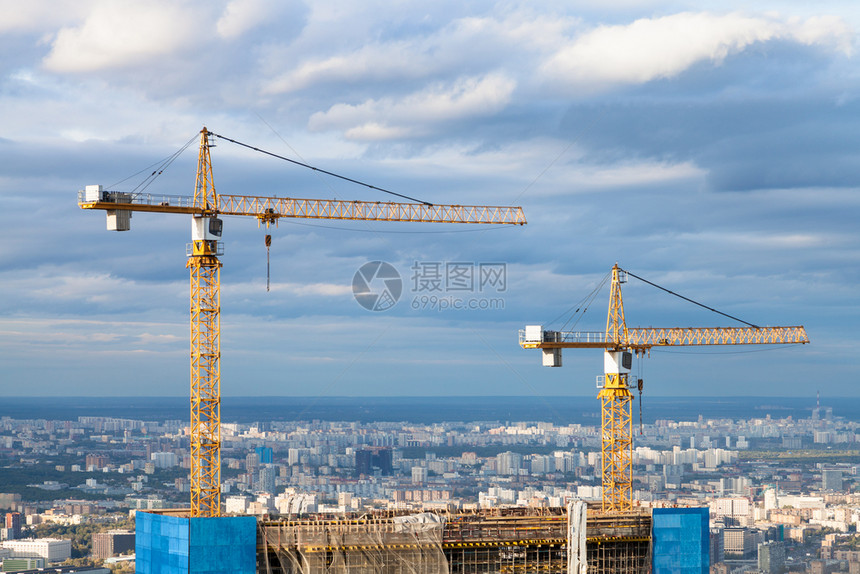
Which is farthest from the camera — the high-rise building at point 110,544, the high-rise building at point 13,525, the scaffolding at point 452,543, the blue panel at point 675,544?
the high-rise building at point 13,525

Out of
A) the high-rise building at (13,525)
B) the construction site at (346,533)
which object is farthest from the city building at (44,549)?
the construction site at (346,533)

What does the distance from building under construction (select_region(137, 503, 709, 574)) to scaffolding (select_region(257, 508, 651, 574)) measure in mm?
52

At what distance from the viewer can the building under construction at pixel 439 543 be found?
5772 cm

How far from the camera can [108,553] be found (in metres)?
153

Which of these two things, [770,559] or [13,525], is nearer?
[770,559]

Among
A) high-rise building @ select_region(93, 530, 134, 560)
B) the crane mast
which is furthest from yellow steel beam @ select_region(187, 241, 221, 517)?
high-rise building @ select_region(93, 530, 134, 560)

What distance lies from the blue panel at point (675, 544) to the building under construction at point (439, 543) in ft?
0.19

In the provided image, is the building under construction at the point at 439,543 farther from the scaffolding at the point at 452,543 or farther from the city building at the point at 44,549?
the city building at the point at 44,549

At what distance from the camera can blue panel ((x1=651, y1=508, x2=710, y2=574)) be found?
216ft

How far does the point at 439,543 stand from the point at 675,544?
14.9 m

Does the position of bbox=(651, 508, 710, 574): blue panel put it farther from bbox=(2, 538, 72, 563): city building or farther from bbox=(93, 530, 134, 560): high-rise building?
bbox=(2, 538, 72, 563): city building

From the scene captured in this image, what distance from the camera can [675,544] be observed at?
65.9 meters

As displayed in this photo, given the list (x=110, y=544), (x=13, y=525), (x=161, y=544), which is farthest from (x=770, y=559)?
(x=161, y=544)

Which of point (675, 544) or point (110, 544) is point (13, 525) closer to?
point (110, 544)
